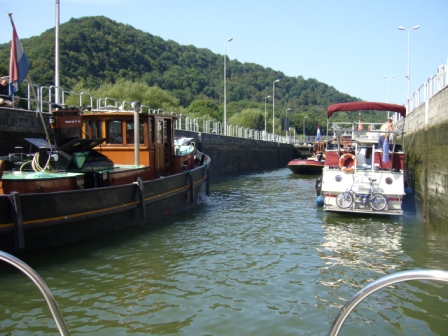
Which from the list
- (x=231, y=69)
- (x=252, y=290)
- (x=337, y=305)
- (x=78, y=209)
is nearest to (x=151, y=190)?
Answer: (x=78, y=209)

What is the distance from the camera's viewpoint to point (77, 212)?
874 centimetres

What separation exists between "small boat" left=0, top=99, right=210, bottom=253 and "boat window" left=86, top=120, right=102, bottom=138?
26mm

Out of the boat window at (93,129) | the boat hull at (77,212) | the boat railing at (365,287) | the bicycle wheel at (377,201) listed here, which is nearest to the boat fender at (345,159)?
the bicycle wheel at (377,201)

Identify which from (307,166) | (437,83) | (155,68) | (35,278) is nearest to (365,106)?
(437,83)

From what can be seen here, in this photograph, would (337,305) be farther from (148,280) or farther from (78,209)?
(78,209)

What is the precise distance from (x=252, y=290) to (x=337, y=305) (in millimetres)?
1232

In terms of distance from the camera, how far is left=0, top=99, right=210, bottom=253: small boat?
26.0 ft

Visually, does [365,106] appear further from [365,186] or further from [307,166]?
[307,166]

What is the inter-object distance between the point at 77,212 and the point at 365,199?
7785mm

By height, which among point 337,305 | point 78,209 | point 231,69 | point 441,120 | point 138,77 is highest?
point 231,69

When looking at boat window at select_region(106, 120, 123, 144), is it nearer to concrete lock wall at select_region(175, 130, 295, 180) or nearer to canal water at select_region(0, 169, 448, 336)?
canal water at select_region(0, 169, 448, 336)

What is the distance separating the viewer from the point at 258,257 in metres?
8.71

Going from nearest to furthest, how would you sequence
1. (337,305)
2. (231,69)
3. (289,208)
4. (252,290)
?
(337,305) < (252,290) < (289,208) < (231,69)

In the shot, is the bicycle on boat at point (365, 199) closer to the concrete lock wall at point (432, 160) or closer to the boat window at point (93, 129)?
the concrete lock wall at point (432, 160)
